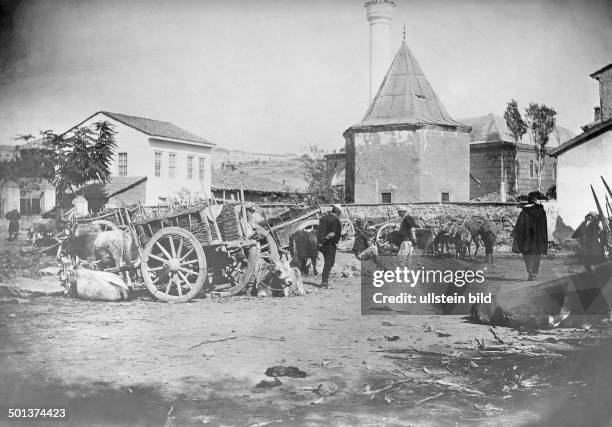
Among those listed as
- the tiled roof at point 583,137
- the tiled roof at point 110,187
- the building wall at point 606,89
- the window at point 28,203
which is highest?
the building wall at point 606,89

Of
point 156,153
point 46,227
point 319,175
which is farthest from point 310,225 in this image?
point 46,227

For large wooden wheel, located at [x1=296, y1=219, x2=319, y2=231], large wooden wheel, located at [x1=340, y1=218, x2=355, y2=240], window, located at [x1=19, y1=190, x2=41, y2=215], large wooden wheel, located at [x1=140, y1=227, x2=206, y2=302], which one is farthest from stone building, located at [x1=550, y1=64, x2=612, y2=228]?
window, located at [x1=19, y1=190, x2=41, y2=215]

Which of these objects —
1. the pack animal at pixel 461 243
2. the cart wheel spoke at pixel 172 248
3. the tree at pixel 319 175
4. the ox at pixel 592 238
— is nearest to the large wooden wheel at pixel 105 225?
the cart wheel spoke at pixel 172 248

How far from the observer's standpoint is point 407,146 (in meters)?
4.61

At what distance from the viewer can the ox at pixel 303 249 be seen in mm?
4707

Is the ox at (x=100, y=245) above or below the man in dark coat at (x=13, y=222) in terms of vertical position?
below

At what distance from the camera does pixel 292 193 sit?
4.69 meters

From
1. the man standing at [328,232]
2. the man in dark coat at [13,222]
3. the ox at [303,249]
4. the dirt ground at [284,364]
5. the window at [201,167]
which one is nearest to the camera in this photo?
the dirt ground at [284,364]

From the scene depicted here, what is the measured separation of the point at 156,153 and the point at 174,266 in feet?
2.73

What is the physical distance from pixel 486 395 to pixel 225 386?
61.0 inches

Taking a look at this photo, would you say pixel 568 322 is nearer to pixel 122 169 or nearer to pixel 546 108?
pixel 546 108

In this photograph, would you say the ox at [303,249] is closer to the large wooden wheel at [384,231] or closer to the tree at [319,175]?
the tree at [319,175]

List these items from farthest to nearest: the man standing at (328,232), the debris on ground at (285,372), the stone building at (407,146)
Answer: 1. the man standing at (328,232)
2. the stone building at (407,146)
3. the debris on ground at (285,372)

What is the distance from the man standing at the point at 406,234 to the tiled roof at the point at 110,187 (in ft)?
6.28
